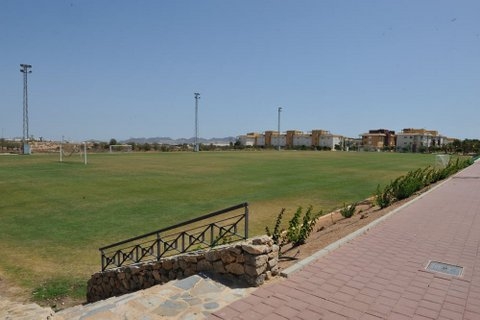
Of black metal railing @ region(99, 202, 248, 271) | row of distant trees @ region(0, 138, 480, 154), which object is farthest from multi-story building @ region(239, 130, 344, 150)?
black metal railing @ region(99, 202, 248, 271)

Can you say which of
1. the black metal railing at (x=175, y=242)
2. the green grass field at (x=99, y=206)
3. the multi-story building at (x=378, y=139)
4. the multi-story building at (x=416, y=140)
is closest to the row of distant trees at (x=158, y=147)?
the multi-story building at (x=416, y=140)

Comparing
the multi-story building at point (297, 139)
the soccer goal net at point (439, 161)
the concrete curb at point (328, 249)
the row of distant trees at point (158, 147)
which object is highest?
the multi-story building at point (297, 139)

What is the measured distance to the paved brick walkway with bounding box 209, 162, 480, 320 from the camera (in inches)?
184

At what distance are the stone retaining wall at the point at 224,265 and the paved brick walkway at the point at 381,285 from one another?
1.08ft

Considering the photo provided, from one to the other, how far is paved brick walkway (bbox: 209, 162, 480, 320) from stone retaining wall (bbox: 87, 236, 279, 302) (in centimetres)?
33

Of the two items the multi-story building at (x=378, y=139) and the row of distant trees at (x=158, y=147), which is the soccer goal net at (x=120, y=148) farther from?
the multi-story building at (x=378, y=139)

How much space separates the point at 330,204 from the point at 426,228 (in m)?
8.37

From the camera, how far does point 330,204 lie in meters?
17.8

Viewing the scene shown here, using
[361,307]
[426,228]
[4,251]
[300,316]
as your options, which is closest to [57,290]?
[4,251]

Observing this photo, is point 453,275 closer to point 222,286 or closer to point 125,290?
point 222,286

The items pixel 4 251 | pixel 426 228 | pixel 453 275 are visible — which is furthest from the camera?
pixel 4 251

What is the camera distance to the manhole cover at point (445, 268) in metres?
6.18

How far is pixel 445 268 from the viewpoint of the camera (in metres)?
6.39

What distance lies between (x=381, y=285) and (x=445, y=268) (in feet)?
Answer: 5.76
